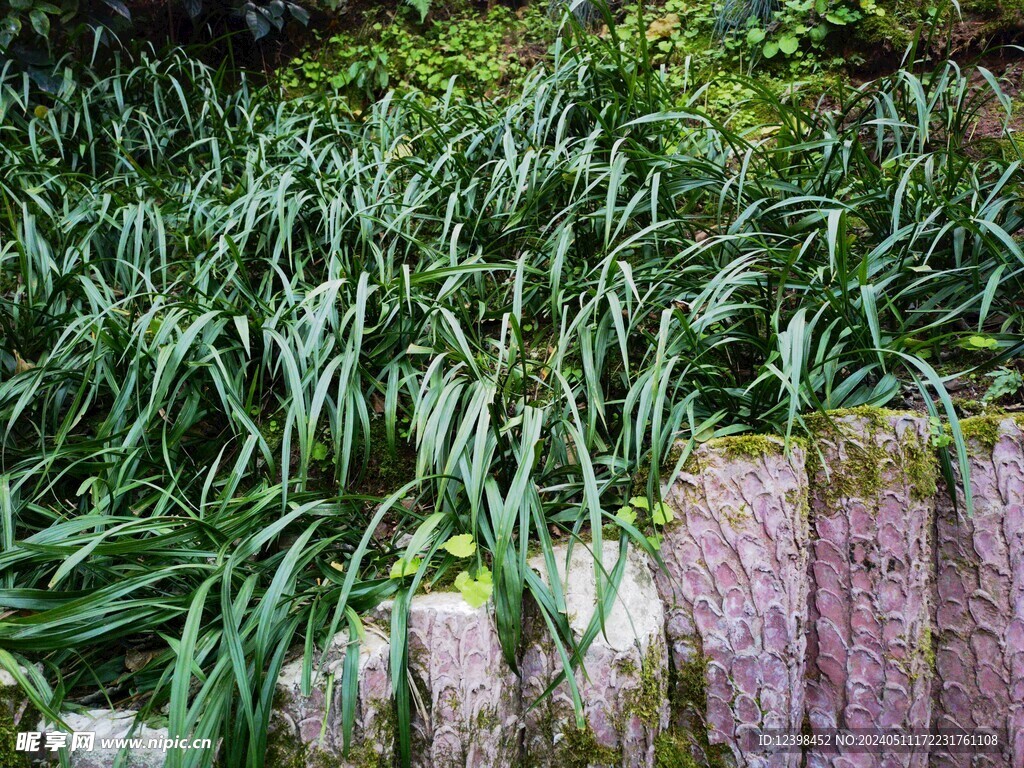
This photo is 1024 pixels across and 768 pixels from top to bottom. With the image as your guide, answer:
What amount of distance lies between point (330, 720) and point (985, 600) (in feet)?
4.94

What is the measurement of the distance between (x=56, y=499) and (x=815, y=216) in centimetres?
242

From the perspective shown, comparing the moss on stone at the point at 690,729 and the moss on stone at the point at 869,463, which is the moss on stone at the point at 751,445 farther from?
the moss on stone at the point at 690,729

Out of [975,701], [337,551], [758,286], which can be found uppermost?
[758,286]

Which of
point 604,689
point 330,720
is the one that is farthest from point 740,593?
point 330,720

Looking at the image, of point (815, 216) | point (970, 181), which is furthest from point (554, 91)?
point (970, 181)

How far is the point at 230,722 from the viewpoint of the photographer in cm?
131

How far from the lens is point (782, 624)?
4.91ft

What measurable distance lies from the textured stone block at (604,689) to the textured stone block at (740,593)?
0.08m

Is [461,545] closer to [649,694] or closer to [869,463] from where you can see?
[649,694]

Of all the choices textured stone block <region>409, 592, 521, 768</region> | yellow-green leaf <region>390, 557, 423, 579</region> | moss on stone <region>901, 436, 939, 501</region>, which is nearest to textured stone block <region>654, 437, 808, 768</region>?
moss on stone <region>901, 436, 939, 501</region>

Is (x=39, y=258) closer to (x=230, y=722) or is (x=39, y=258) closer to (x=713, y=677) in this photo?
(x=230, y=722)

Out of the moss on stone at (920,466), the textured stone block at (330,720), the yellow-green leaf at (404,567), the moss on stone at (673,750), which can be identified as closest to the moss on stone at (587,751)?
the moss on stone at (673,750)

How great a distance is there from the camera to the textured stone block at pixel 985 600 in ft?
4.86

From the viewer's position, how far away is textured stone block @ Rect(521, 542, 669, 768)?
4.72 feet
